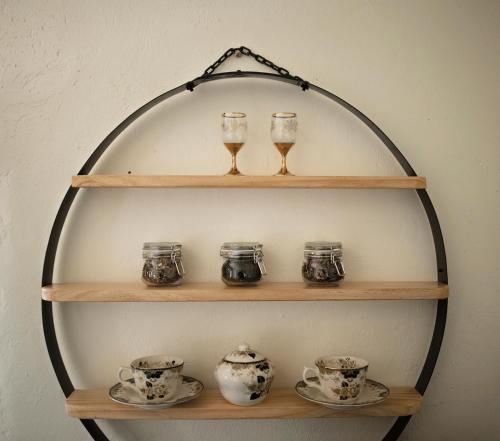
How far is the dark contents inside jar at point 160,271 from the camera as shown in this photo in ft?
4.91

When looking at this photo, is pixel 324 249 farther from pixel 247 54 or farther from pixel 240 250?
pixel 247 54

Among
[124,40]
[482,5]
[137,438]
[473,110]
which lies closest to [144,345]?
[137,438]

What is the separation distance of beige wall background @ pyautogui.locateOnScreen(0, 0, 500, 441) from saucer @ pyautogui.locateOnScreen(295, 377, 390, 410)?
86 mm

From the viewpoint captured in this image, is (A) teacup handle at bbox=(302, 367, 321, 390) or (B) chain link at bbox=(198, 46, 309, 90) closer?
(A) teacup handle at bbox=(302, 367, 321, 390)

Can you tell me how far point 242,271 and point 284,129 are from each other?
0.40 metres

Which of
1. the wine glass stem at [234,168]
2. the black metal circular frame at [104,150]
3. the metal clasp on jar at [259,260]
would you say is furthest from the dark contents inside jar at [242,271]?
the black metal circular frame at [104,150]

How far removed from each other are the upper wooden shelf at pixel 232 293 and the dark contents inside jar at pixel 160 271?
0.02 meters

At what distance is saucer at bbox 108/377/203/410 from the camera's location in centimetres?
143

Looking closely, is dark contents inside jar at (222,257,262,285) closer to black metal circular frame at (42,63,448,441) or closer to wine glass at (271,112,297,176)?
wine glass at (271,112,297,176)

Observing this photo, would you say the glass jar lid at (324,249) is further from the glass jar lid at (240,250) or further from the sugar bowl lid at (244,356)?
the sugar bowl lid at (244,356)

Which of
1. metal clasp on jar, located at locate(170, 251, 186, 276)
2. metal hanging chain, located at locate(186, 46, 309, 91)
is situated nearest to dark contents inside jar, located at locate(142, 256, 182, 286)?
metal clasp on jar, located at locate(170, 251, 186, 276)

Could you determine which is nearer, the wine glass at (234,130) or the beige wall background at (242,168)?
the wine glass at (234,130)

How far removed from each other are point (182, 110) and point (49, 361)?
0.84m

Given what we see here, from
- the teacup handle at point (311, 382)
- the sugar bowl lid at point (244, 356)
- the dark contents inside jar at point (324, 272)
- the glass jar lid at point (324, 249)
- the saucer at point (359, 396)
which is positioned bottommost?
the saucer at point (359, 396)
